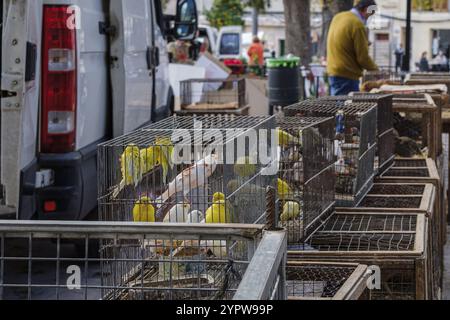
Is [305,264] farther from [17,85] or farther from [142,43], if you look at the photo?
[142,43]

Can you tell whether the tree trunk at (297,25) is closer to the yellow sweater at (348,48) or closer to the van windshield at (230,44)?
the yellow sweater at (348,48)

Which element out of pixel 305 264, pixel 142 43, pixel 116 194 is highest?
pixel 142 43

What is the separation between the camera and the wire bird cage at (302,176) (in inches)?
205

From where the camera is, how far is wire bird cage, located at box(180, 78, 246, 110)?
49.8ft

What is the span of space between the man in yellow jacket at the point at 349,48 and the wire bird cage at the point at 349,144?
4.29 metres

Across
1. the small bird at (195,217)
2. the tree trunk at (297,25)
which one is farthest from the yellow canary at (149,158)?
the tree trunk at (297,25)

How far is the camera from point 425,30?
57.1 m

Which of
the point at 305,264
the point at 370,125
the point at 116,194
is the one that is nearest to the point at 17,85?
the point at 370,125

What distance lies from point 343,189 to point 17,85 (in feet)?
7.56

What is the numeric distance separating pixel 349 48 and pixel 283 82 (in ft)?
28.8

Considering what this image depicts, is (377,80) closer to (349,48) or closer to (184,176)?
(349,48)

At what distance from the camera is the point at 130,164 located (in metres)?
4.59

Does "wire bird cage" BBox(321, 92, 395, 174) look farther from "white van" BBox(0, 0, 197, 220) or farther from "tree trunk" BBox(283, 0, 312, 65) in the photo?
"tree trunk" BBox(283, 0, 312, 65)

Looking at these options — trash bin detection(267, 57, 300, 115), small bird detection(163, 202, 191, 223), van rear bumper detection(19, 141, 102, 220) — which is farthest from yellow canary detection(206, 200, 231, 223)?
trash bin detection(267, 57, 300, 115)
